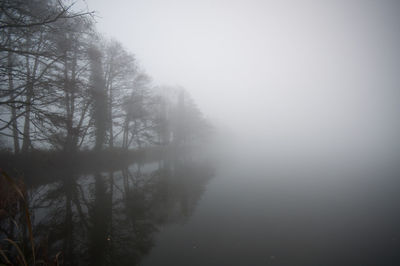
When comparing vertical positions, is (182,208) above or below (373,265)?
above

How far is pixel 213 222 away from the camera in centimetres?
504

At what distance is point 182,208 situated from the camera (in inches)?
232

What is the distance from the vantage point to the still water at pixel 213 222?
3631 mm

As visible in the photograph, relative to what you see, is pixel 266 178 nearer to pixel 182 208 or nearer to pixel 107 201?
pixel 182 208

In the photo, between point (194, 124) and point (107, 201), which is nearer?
point (107, 201)

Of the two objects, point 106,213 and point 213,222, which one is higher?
point 106,213

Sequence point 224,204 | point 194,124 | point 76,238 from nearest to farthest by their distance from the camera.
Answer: point 76,238
point 224,204
point 194,124

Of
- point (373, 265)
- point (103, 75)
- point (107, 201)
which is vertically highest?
point (103, 75)

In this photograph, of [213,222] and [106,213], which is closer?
[213,222]

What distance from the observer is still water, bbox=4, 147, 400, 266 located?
3631mm

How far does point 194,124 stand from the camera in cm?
2720

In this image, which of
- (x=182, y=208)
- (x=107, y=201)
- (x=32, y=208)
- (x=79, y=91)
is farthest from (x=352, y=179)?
(x=32, y=208)

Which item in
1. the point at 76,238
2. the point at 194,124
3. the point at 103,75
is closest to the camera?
the point at 76,238

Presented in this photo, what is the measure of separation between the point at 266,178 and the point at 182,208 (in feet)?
21.7
